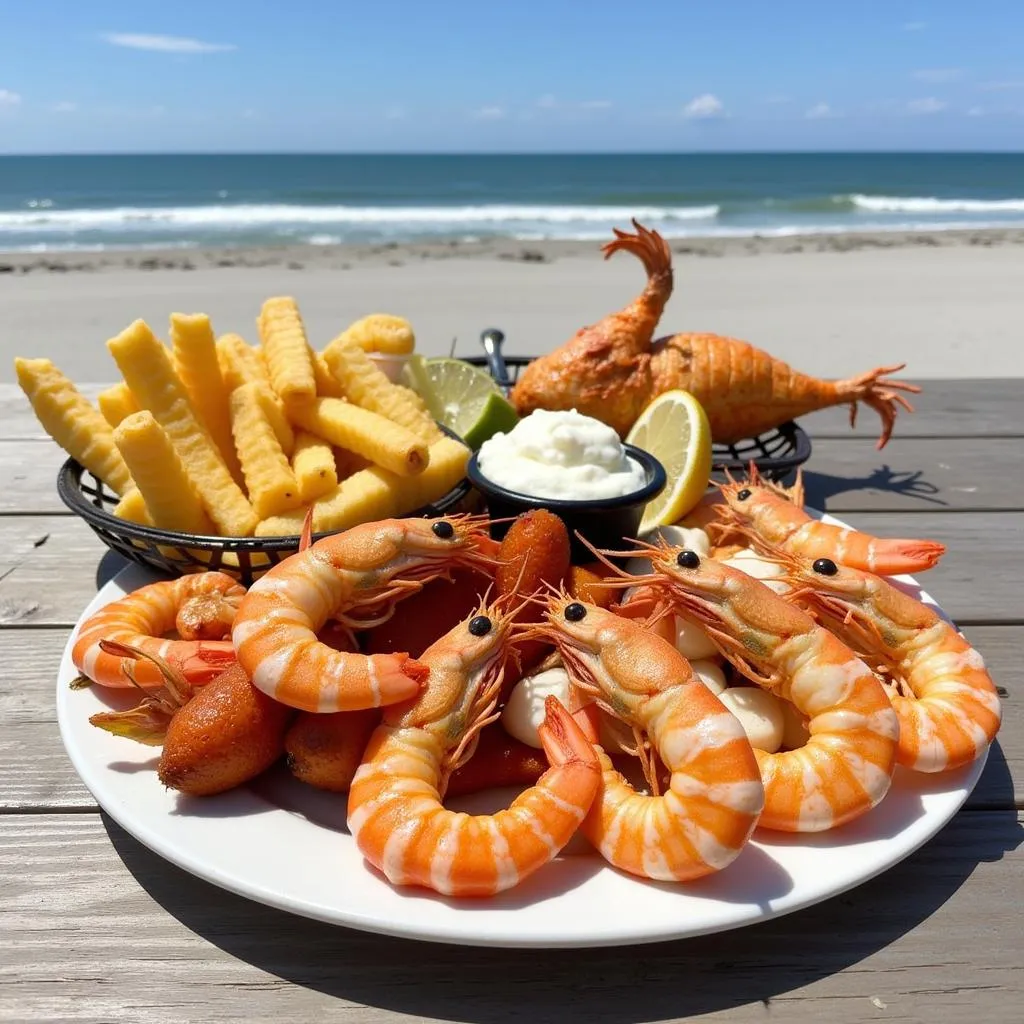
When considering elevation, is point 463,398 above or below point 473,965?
above

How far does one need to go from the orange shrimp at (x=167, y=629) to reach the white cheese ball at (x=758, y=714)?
3.45 feet

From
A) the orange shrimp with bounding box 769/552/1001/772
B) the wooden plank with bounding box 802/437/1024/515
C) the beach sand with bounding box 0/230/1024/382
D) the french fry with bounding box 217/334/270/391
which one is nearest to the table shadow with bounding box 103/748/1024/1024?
the orange shrimp with bounding box 769/552/1001/772

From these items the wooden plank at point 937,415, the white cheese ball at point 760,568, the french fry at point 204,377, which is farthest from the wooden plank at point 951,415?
the french fry at point 204,377

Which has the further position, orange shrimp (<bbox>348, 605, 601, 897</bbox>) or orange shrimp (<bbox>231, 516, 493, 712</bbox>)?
orange shrimp (<bbox>231, 516, 493, 712</bbox>)

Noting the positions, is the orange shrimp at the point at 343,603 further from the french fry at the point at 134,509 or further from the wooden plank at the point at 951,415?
the wooden plank at the point at 951,415

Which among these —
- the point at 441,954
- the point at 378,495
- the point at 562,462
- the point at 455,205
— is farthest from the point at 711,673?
the point at 455,205

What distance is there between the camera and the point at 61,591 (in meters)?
2.52

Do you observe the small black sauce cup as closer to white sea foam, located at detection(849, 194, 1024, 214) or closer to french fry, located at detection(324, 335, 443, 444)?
french fry, located at detection(324, 335, 443, 444)

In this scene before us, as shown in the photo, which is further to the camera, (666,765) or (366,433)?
(366,433)

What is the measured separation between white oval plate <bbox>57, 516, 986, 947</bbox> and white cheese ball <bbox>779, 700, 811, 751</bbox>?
0.67 feet

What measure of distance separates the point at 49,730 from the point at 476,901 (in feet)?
3.68

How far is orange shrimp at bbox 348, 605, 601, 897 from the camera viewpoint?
1.35 m

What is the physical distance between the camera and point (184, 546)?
207cm

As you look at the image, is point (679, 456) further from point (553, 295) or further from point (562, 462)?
point (553, 295)
